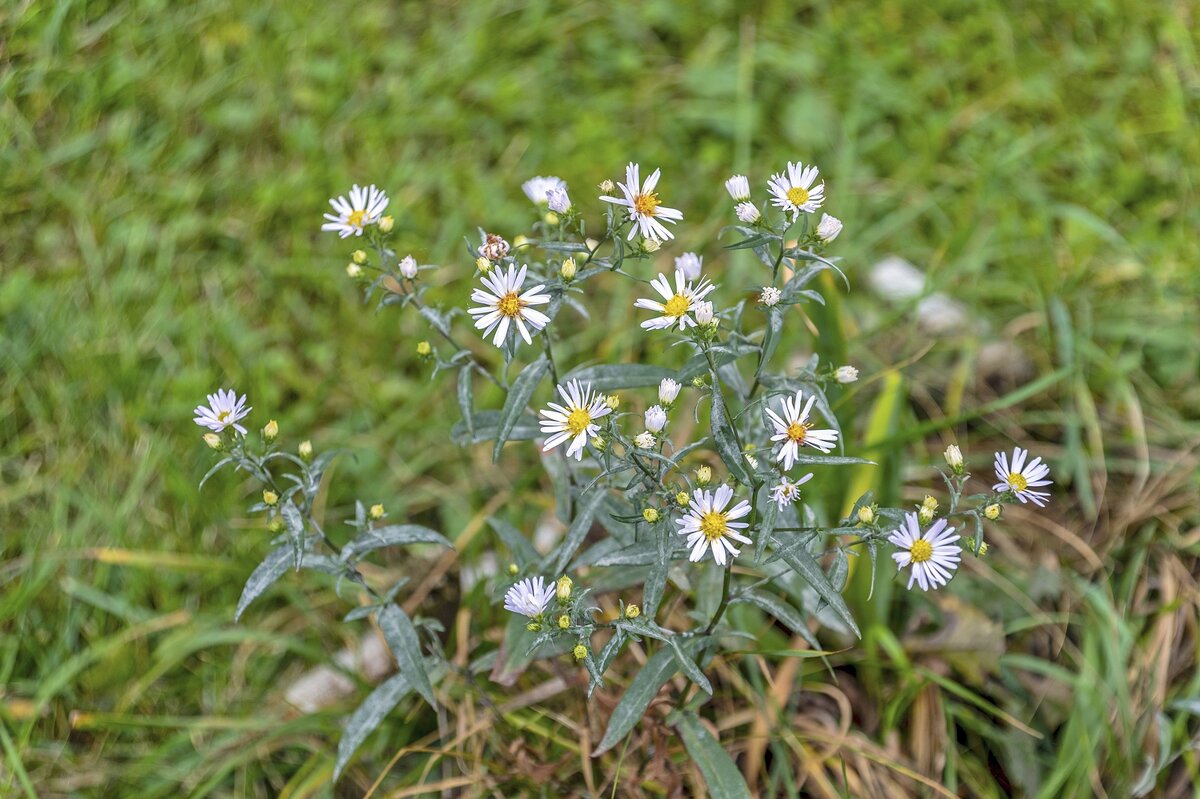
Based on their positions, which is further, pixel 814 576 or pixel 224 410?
pixel 224 410

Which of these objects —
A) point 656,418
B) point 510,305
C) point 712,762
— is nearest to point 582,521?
point 656,418

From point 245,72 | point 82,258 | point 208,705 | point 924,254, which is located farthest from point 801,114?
point 208,705

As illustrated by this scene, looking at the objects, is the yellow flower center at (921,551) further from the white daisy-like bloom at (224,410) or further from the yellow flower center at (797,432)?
the white daisy-like bloom at (224,410)

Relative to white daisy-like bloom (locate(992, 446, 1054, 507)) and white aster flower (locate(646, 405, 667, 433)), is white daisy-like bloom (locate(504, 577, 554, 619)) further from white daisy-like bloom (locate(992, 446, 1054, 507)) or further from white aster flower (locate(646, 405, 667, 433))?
white daisy-like bloom (locate(992, 446, 1054, 507))

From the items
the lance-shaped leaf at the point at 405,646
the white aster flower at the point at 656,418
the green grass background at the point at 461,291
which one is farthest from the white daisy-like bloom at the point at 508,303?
the green grass background at the point at 461,291

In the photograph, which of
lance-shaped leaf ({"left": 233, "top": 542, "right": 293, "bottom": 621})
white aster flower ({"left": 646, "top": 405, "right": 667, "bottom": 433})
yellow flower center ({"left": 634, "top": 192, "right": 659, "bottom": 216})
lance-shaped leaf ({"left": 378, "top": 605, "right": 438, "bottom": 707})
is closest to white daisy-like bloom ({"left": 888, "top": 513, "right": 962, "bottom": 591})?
white aster flower ({"left": 646, "top": 405, "right": 667, "bottom": 433})

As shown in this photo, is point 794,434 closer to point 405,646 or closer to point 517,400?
point 517,400
